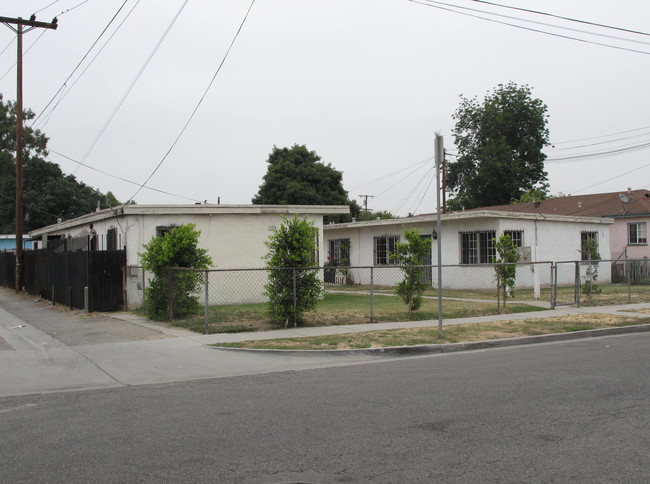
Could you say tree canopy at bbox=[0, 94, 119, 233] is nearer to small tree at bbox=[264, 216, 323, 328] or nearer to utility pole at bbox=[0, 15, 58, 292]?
utility pole at bbox=[0, 15, 58, 292]

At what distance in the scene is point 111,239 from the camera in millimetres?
19750

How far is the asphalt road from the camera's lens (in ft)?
14.5

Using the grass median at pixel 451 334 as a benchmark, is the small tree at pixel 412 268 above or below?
above

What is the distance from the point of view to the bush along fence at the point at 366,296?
42.5 ft

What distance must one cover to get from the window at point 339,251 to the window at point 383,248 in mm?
2021

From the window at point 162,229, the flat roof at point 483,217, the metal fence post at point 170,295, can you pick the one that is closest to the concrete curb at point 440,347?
the metal fence post at point 170,295

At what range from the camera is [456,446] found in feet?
16.2

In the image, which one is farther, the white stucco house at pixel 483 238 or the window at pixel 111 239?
the white stucco house at pixel 483 238

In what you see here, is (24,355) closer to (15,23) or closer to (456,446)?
(456,446)

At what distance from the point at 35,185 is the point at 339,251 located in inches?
1524

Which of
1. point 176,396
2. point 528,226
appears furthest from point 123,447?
point 528,226

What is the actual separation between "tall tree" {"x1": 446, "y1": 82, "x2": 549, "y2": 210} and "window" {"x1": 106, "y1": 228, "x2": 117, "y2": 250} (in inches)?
1371

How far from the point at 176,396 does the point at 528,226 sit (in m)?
20.1

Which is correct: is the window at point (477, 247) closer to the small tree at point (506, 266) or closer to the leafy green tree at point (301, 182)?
the small tree at point (506, 266)
